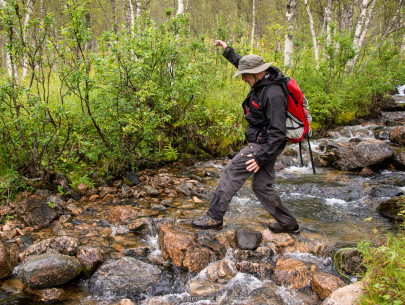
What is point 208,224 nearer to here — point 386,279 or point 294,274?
point 294,274

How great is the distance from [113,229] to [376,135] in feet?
37.1

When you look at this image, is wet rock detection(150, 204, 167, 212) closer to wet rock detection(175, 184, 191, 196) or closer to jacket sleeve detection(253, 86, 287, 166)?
wet rock detection(175, 184, 191, 196)

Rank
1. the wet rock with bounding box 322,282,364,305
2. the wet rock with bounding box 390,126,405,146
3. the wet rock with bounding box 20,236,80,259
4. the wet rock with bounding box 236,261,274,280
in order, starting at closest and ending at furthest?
the wet rock with bounding box 322,282,364,305 → the wet rock with bounding box 236,261,274,280 → the wet rock with bounding box 20,236,80,259 → the wet rock with bounding box 390,126,405,146

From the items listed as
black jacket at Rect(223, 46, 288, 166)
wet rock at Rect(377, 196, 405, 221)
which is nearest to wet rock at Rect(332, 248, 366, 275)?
black jacket at Rect(223, 46, 288, 166)

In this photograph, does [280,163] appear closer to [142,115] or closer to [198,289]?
[142,115]

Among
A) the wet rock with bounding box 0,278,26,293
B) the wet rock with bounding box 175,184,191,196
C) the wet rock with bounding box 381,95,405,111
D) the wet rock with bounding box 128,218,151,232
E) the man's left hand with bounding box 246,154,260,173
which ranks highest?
the wet rock with bounding box 381,95,405,111

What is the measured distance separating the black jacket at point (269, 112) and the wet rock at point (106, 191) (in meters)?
3.71

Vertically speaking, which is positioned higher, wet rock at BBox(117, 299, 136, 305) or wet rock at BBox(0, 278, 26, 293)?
wet rock at BBox(0, 278, 26, 293)

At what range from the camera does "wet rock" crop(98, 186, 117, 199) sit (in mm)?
6123

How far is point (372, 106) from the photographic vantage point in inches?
551

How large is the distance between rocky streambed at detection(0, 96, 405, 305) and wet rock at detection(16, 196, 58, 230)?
0.02 meters

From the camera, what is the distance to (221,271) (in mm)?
3709

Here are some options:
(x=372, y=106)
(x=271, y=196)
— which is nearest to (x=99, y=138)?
→ (x=271, y=196)

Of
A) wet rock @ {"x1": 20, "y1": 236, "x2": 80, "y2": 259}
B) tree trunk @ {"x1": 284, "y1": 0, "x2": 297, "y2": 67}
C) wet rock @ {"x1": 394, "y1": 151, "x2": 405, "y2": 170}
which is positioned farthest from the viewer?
tree trunk @ {"x1": 284, "y1": 0, "x2": 297, "y2": 67}
